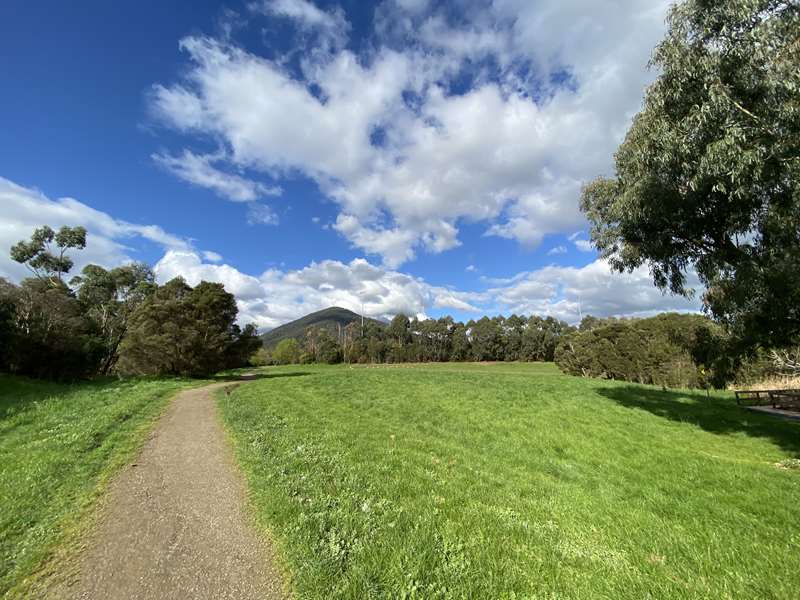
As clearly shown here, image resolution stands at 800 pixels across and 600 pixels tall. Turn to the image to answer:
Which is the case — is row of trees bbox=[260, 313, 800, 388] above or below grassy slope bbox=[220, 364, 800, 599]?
above

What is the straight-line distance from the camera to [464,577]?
Answer: 3.80 meters

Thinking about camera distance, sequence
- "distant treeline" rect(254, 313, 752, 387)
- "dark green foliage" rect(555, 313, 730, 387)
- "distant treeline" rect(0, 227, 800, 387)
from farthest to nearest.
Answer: "distant treeline" rect(254, 313, 752, 387) → "dark green foliage" rect(555, 313, 730, 387) → "distant treeline" rect(0, 227, 800, 387)

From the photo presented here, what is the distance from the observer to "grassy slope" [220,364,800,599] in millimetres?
3943

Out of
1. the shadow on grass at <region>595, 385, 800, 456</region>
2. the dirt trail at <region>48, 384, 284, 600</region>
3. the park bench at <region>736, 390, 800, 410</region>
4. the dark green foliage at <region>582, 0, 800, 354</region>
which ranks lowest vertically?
the dirt trail at <region>48, 384, 284, 600</region>

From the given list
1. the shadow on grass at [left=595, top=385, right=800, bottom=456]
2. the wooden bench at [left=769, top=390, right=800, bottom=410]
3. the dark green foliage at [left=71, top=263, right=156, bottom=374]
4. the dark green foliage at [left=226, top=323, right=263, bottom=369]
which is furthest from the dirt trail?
the dark green foliage at [left=71, top=263, right=156, bottom=374]

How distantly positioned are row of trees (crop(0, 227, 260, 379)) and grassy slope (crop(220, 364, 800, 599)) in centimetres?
2098

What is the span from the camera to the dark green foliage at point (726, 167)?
6938 millimetres

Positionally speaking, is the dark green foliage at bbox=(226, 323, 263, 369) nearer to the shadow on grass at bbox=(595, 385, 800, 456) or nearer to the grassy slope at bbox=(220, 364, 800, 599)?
the grassy slope at bbox=(220, 364, 800, 599)

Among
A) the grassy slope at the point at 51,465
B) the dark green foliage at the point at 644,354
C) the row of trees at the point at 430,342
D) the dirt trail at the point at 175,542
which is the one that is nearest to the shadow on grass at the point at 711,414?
the dark green foliage at the point at 644,354

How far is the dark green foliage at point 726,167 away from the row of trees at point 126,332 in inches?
1220

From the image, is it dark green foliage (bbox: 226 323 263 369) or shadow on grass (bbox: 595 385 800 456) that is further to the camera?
dark green foliage (bbox: 226 323 263 369)

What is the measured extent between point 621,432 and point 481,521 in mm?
8307

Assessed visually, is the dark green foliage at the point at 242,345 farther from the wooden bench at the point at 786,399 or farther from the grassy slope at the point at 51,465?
the wooden bench at the point at 786,399

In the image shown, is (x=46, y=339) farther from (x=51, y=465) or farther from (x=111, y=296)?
(x=51, y=465)
